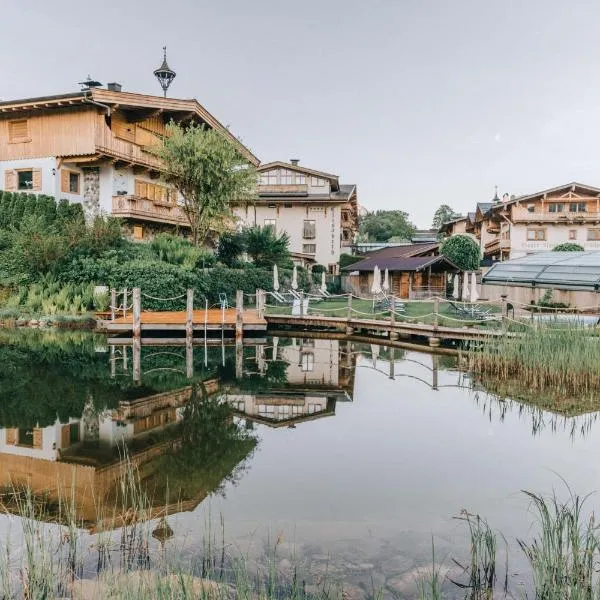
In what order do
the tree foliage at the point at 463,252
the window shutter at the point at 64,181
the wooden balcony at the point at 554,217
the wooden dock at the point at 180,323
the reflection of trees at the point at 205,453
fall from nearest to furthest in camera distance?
the reflection of trees at the point at 205,453
the wooden dock at the point at 180,323
the window shutter at the point at 64,181
the tree foliage at the point at 463,252
the wooden balcony at the point at 554,217

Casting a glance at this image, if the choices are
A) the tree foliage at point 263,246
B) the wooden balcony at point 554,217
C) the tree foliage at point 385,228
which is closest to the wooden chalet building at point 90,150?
the tree foliage at point 263,246

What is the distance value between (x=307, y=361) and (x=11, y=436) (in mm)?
8253

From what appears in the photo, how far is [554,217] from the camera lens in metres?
40.4

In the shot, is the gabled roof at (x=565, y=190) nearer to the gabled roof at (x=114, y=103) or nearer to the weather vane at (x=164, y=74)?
the gabled roof at (x=114, y=103)

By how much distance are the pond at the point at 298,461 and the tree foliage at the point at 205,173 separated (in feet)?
43.4

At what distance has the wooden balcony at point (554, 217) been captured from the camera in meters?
39.8

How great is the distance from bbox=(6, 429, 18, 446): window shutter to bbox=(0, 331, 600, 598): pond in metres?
0.03

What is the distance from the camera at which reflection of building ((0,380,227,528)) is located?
222 inches

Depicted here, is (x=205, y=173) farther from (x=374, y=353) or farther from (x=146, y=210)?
(x=374, y=353)

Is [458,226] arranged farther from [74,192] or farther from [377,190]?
[74,192]

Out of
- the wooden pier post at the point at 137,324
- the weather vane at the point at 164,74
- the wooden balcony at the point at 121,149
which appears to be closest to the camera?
the wooden pier post at the point at 137,324

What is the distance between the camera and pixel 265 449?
24.9 feet

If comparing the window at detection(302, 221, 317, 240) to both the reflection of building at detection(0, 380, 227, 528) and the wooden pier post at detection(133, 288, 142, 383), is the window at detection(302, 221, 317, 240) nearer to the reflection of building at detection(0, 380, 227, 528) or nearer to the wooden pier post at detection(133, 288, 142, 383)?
the wooden pier post at detection(133, 288, 142, 383)

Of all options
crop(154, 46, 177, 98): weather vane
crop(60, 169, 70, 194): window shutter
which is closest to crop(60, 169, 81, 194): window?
crop(60, 169, 70, 194): window shutter
